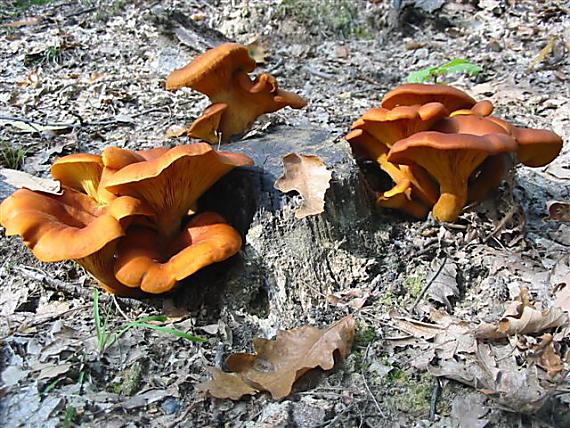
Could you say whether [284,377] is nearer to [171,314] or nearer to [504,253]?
[171,314]

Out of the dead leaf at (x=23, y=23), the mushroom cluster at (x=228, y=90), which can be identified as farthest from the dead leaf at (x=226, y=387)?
the dead leaf at (x=23, y=23)

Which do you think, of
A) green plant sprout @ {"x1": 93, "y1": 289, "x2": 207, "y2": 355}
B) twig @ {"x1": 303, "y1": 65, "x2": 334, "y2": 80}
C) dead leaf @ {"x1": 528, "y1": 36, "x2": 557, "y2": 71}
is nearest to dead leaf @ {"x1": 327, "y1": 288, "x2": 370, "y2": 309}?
green plant sprout @ {"x1": 93, "y1": 289, "x2": 207, "y2": 355}

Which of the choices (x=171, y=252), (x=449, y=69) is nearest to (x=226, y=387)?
(x=171, y=252)

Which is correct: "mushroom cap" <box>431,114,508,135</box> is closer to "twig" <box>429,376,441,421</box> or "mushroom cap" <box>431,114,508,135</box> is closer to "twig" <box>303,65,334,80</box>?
"twig" <box>429,376,441,421</box>

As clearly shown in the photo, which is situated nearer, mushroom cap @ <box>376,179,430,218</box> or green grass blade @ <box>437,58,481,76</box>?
mushroom cap @ <box>376,179,430,218</box>

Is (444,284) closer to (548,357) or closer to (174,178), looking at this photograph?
(548,357)

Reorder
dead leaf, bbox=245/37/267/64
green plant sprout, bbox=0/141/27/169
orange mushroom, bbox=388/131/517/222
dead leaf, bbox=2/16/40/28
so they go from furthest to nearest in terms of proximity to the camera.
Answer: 1. dead leaf, bbox=2/16/40/28
2. dead leaf, bbox=245/37/267/64
3. green plant sprout, bbox=0/141/27/169
4. orange mushroom, bbox=388/131/517/222

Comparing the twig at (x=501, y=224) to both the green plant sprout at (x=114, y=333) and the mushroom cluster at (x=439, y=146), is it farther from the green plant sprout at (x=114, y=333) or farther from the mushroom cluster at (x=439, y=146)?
the green plant sprout at (x=114, y=333)

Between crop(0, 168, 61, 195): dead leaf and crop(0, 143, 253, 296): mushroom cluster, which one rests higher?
crop(0, 143, 253, 296): mushroom cluster
